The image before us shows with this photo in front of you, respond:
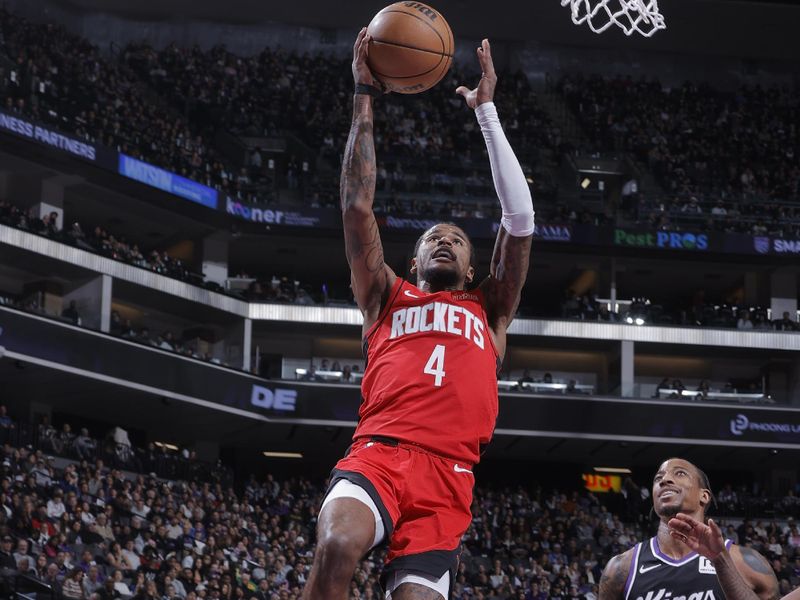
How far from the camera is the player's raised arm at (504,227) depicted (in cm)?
590

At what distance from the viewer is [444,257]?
5832 mm

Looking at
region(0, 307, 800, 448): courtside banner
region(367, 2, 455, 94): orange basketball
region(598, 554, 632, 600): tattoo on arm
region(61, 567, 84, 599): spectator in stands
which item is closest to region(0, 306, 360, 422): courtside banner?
region(0, 307, 800, 448): courtside banner

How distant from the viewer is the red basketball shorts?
5227 mm

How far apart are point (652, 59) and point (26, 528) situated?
34.0 metres

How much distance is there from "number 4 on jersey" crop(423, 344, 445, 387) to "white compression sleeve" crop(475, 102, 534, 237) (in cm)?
77

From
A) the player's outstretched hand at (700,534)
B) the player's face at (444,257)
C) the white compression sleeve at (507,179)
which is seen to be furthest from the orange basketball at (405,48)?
the player's outstretched hand at (700,534)

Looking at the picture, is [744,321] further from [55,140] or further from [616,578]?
[616,578]

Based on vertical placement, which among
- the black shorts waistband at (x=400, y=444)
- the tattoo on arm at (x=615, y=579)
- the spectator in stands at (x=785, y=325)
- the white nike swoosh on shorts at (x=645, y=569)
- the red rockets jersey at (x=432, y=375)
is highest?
the red rockets jersey at (x=432, y=375)

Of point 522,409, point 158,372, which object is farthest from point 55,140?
point 522,409

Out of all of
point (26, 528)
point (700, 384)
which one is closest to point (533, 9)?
point (700, 384)

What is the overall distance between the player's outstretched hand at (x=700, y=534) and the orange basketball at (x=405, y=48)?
91.9 inches

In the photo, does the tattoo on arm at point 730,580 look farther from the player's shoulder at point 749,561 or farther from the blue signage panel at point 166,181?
the blue signage panel at point 166,181

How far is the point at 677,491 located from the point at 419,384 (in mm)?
2033

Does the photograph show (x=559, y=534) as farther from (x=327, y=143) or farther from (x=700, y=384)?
(x=327, y=143)
